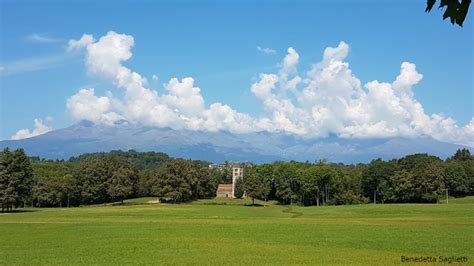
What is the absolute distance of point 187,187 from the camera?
135375 mm

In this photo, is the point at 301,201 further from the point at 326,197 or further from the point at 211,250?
the point at 211,250

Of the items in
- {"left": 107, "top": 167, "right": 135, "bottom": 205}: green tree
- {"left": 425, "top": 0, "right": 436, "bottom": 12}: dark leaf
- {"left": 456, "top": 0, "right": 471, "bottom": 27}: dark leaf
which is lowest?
{"left": 107, "top": 167, "right": 135, "bottom": 205}: green tree

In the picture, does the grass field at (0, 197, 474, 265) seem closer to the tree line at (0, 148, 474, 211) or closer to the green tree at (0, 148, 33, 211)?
the green tree at (0, 148, 33, 211)

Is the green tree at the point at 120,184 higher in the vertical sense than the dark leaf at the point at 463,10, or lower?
lower

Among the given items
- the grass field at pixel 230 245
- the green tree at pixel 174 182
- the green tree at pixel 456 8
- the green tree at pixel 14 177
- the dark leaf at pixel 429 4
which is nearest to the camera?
the green tree at pixel 456 8

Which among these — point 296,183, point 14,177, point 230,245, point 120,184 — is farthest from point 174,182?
point 230,245

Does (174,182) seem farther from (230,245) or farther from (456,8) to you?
(456,8)

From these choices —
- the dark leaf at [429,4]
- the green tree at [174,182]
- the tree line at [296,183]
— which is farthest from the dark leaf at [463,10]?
the green tree at [174,182]

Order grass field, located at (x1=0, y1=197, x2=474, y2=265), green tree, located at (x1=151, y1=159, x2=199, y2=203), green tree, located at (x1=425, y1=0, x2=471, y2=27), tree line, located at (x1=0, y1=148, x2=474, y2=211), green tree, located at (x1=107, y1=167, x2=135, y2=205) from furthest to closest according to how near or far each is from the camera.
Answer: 1. green tree, located at (x1=151, y1=159, x2=199, y2=203)
2. green tree, located at (x1=107, y1=167, x2=135, y2=205)
3. tree line, located at (x1=0, y1=148, x2=474, y2=211)
4. grass field, located at (x1=0, y1=197, x2=474, y2=265)
5. green tree, located at (x1=425, y1=0, x2=471, y2=27)

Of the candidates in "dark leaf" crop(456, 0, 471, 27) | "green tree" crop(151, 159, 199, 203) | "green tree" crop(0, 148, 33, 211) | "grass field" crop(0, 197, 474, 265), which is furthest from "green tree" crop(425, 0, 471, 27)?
"green tree" crop(151, 159, 199, 203)

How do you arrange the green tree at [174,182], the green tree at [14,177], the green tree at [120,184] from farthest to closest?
the green tree at [174,182]
the green tree at [120,184]
the green tree at [14,177]

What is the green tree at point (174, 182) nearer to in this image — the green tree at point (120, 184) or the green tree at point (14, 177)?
the green tree at point (120, 184)

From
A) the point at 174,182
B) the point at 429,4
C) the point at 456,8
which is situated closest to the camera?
the point at 456,8

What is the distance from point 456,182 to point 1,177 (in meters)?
110
